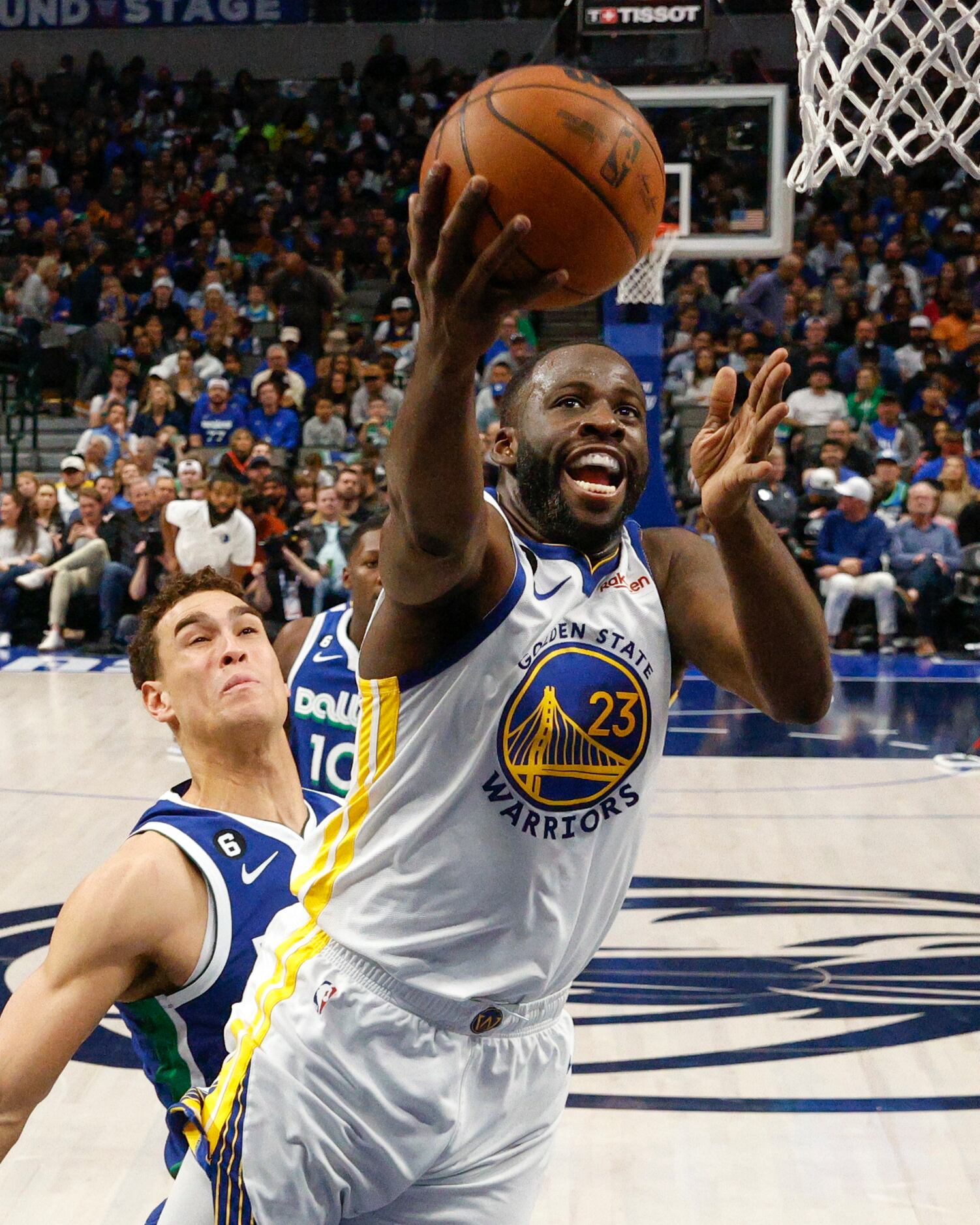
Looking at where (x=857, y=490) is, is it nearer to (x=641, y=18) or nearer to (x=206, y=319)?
(x=641, y=18)

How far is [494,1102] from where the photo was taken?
2223 mm

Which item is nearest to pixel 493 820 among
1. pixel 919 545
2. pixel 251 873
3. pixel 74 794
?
pixel 251 873

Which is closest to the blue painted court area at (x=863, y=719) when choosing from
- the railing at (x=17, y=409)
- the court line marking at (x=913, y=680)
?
the court line marking at (x=913, y=680)

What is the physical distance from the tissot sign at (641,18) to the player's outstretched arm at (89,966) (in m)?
8.65

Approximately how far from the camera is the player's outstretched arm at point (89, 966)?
88.6 inches

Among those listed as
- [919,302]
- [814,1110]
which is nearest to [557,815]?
[814,1110]

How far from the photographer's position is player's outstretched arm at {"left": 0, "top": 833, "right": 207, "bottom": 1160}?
7.38ft

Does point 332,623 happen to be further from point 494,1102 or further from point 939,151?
point 939,151

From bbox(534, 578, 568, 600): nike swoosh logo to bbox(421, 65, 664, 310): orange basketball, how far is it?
399 mm

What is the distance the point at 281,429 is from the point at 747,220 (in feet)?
15.9

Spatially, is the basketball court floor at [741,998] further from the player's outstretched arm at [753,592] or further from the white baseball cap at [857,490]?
the white baseball cap at [857,490]

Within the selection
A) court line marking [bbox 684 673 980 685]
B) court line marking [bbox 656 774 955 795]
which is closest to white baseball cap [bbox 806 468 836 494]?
court line marking [bbox 684 673 980 685]

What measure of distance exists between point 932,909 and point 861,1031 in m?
1.17

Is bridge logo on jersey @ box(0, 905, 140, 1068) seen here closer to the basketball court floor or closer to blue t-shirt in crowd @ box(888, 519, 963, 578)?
the basketball court floor
